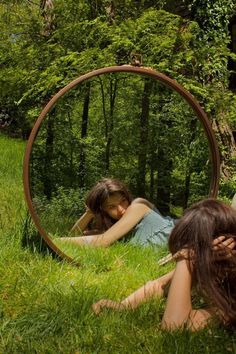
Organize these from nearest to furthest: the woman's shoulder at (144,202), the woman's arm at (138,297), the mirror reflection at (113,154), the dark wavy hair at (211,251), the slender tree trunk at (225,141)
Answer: the dark wavy hair at (211,251), the woman's arm at (138,297), the mirror reflection at (113,154), the woman's shoulder at (144,202), the slender tree trunk at (225,141)

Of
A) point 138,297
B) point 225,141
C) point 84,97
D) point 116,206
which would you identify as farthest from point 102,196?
point 225,141

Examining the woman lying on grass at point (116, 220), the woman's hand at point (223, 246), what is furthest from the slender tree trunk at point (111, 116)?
the woman's hand at point (223, 246)

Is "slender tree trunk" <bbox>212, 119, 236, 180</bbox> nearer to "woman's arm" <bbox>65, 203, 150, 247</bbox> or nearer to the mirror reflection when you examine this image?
the mirror reflection

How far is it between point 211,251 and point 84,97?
5.27 feet

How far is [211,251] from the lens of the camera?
8.99 feet

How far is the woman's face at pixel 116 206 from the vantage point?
389 cm

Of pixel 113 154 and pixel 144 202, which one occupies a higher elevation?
pixel 113 154

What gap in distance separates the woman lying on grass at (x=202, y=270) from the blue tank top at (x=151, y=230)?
97 cm

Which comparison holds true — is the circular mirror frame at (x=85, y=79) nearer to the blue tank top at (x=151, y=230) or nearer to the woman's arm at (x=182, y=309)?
the blue tank top at (x=151, y=230)

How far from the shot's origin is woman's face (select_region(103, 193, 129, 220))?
3.89 m

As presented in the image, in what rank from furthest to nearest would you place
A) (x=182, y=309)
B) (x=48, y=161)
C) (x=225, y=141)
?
1. (x=225, y=141)
2. (x=48, y=161)
3. (x=182, y=309)

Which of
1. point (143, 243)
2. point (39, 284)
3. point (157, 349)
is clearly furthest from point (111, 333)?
point (143, 243)

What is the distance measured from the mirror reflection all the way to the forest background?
0.87ft

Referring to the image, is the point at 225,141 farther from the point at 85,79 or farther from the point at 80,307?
the point at 80,307
